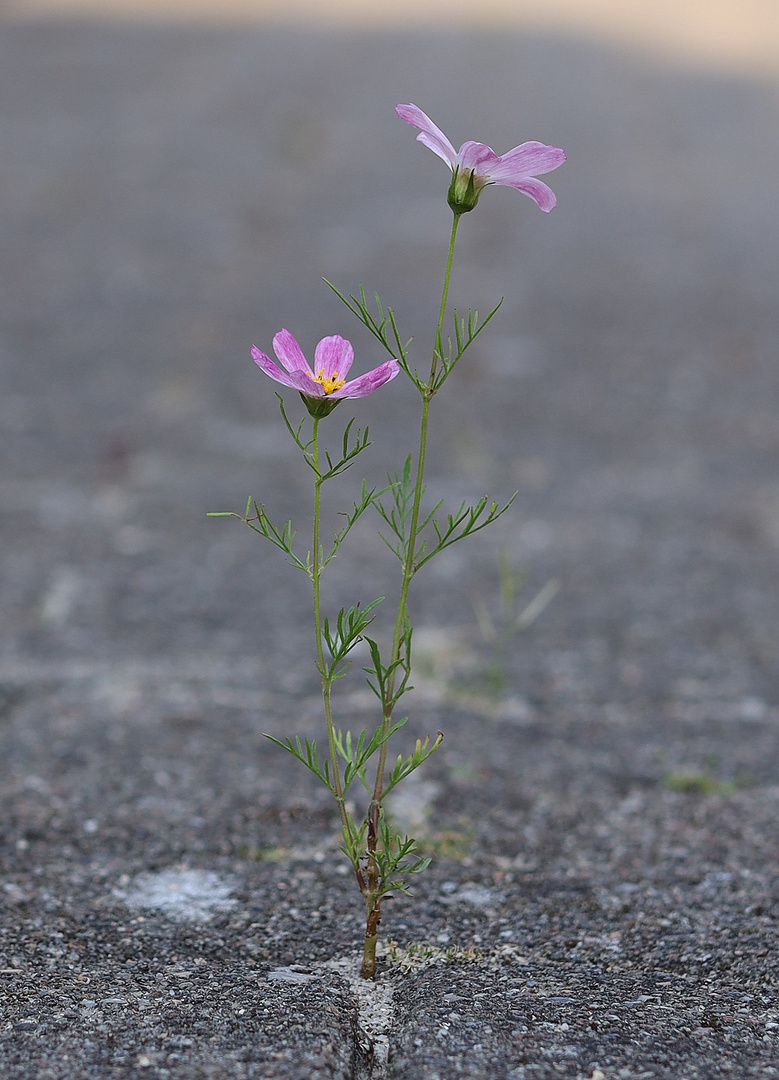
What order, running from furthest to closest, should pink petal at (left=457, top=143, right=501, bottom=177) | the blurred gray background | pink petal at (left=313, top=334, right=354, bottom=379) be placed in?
the blurred gray background
pink petal at (left=313, top=334, right=354, bottom=379)
pink petal at (left=457, top=143, right=501, bottom=177)

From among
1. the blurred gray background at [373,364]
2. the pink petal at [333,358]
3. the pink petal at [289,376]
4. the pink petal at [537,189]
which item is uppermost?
the blurred gray background at [373,364]

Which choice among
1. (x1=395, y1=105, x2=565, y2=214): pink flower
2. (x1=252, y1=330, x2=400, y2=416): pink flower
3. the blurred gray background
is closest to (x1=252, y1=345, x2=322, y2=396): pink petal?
(x1=252, y1=330, x2=400, y2=416): pink flower

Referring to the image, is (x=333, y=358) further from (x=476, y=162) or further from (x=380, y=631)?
(x=380, y=631)

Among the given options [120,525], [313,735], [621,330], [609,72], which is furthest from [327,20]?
[313,735]

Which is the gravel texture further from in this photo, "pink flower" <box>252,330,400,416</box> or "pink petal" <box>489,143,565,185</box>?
"pink petal" <box>489,143,565,185</box>

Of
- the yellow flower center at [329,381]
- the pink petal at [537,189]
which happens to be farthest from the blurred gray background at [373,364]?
the pink petal at [537,189]

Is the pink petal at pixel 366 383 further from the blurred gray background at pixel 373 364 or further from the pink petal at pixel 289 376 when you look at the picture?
the blurred gray background at pixel 373 364

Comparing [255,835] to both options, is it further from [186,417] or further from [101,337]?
[101,337]
